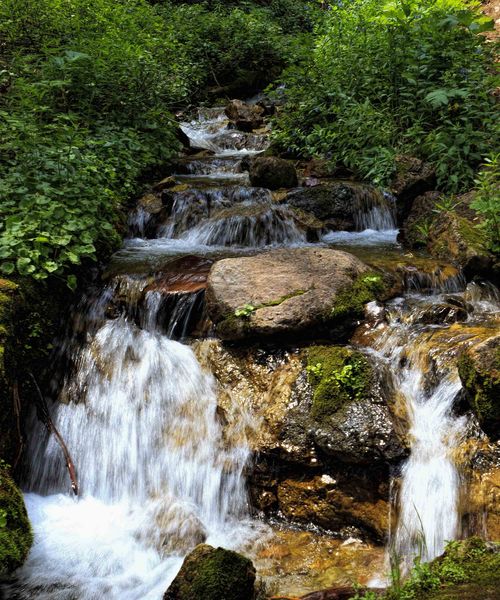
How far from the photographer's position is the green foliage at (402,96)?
328 inches

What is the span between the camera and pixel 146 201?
842 centimetres

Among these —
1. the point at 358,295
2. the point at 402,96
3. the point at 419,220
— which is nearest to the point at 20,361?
the point at 358,295

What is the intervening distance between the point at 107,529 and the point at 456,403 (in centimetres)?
312

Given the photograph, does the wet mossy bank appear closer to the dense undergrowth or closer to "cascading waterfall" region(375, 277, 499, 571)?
the dense undergrowth

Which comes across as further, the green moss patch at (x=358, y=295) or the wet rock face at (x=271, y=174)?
the wet rock face at (x=271, y=174)

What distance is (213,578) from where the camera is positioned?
3.19 m

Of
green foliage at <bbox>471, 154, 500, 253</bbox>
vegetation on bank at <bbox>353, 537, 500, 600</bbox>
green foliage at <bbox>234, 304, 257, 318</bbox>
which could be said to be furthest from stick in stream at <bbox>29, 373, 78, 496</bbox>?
green foliage at <bbox>471, 154, 500, 253</bbox>

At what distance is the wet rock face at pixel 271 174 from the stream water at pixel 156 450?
2.96 m

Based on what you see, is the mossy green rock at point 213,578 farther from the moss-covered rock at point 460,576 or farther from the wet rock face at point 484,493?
the wet rock face at point 484,493

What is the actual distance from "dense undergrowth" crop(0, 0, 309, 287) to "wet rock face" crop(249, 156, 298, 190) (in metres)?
1.86

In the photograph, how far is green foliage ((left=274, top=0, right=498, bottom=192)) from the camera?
27.4ft

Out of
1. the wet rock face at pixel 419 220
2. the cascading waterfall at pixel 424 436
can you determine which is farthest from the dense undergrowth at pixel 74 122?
the wet rock face at pixel 419 220

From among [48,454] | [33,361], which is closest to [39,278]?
[33,361]

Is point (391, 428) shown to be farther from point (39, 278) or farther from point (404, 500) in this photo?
point (39, 278)
